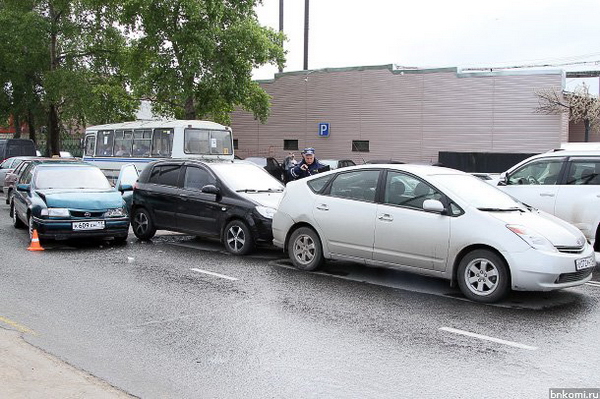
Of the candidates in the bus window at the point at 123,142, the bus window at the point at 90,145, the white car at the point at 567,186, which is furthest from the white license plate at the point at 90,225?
the bus window at the point at 90,145

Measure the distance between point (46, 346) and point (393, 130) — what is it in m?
22.7

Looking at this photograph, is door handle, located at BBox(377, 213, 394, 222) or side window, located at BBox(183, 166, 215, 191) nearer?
door handle, located at BBox(377, 213, 394, 222)

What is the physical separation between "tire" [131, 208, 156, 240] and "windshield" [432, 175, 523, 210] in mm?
6331

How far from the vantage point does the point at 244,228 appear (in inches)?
405

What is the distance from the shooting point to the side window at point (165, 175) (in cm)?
1170

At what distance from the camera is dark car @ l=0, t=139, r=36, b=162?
28.1 m

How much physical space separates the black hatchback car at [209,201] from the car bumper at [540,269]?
14.5 ft

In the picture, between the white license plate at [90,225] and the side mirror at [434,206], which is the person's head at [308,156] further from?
the side mirror at [434,206]

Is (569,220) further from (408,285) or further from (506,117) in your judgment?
A: (506,117)

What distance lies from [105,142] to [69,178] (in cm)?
1207

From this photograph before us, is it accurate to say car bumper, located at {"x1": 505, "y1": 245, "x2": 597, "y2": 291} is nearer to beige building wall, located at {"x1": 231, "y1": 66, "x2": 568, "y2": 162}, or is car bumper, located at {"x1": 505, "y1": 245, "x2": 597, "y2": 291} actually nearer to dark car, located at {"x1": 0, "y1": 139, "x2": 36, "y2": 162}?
beige building wall, located at {"x1": 231, "y1": 66, "x2": 568, "y2": 162}

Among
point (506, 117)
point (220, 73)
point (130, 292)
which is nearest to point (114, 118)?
point (220, 73)

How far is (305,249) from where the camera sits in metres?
9.09

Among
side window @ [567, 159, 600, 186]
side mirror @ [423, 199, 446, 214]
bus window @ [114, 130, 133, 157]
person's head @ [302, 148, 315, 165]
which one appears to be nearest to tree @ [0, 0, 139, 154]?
bus window @ [114, 130, 133, 157]
